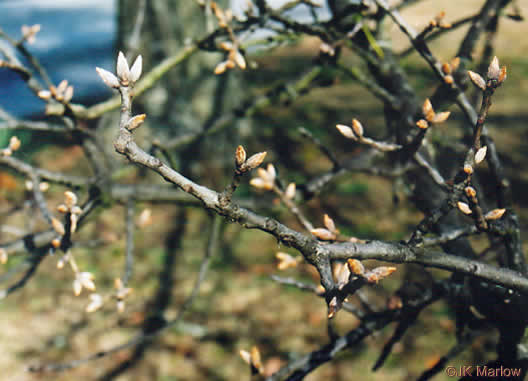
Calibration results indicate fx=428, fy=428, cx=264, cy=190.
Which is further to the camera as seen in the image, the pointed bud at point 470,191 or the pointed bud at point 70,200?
the pointed bud at point 70,200

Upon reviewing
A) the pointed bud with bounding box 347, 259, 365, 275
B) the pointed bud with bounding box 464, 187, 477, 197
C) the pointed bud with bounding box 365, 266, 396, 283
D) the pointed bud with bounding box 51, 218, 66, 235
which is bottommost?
the pointed bud with bounding box 51, 218, 66, 235

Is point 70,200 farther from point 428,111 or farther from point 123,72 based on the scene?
point 428,111

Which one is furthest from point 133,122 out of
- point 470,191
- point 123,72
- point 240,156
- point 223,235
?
point 223,235

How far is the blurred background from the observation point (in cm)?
315

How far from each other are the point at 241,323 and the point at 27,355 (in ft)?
5.36

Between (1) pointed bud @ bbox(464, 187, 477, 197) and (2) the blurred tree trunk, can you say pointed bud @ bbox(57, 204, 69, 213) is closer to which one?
(1) pointed bud @ bbox(464, 187, 477, 197)

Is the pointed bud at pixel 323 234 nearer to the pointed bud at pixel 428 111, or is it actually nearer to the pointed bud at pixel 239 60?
the pointed bud at pixel 428 111

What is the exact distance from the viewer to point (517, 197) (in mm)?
4273

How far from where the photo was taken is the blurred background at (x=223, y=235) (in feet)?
10.3

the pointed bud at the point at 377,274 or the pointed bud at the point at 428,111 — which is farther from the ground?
the pointed bud at the point at 428,111

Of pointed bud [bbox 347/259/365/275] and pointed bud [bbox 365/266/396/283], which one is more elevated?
pointed bud [bbox 347/259/365/275]

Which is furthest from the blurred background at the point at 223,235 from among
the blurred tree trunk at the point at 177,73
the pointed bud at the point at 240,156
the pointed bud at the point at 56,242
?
the pointed bud at the point at 240,156

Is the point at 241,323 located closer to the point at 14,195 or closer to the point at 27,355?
the point at 27,355

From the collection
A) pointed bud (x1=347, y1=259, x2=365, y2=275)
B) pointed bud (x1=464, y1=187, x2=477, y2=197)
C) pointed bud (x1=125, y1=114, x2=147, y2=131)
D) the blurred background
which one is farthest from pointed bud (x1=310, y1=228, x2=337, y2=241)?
the blurred background
